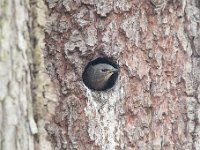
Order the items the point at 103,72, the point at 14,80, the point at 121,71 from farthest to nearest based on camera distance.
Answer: the point at 103,72 < the point at 121,71 < the point at 14,80

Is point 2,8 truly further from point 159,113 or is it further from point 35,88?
point 159,113

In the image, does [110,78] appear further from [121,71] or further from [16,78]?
[16,78]

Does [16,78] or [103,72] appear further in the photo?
[103,72]

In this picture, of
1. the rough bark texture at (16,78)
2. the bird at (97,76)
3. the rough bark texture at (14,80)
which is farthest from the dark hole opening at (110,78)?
the rough bark texture at (14,80)

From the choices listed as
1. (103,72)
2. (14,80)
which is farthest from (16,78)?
(103,72)

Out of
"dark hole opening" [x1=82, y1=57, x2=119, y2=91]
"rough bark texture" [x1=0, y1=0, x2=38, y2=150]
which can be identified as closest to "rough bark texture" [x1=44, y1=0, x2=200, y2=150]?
"dark hole opening" [x1=82, y1=57, x2=119, y2=91]

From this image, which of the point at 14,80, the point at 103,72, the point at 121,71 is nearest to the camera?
the point at 14,80

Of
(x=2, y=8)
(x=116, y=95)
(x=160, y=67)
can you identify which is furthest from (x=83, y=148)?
(x=2, y=8)
